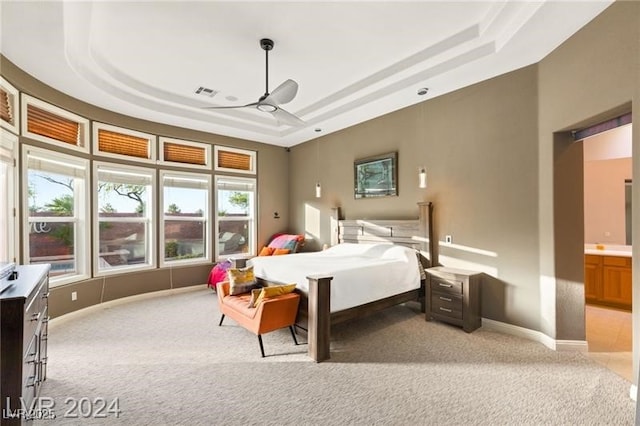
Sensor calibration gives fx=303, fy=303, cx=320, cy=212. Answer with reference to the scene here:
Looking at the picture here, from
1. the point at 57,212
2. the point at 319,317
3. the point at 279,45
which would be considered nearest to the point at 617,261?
the point at 319,317

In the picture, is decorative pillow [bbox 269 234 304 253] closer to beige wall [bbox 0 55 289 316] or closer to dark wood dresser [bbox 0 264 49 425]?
beige wall [bbox 0 55 289 316]

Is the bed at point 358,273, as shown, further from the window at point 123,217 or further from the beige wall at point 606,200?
the beige wall at point 606,200

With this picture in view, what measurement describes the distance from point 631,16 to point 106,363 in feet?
17.8

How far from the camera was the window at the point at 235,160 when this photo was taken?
20.8 feet

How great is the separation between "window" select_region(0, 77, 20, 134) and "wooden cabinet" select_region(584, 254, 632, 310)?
7522mm

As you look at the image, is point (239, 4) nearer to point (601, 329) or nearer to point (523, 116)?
point (523, 116)

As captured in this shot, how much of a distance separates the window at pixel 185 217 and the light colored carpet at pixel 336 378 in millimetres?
2032

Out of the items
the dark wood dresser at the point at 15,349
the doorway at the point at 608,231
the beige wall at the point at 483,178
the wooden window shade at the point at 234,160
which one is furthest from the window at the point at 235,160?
the doorway at the point at 608,231

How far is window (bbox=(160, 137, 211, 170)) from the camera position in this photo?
18.5 feet

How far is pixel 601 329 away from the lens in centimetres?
372

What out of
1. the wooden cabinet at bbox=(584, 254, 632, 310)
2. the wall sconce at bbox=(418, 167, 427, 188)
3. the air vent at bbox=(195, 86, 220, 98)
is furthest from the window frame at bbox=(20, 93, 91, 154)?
the wooden cabinet at bbox=(584, 254, 632, 310)

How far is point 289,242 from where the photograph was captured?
21.0 feet

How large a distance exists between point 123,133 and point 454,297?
5.68 meters

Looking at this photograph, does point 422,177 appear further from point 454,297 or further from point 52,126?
point 52,126
